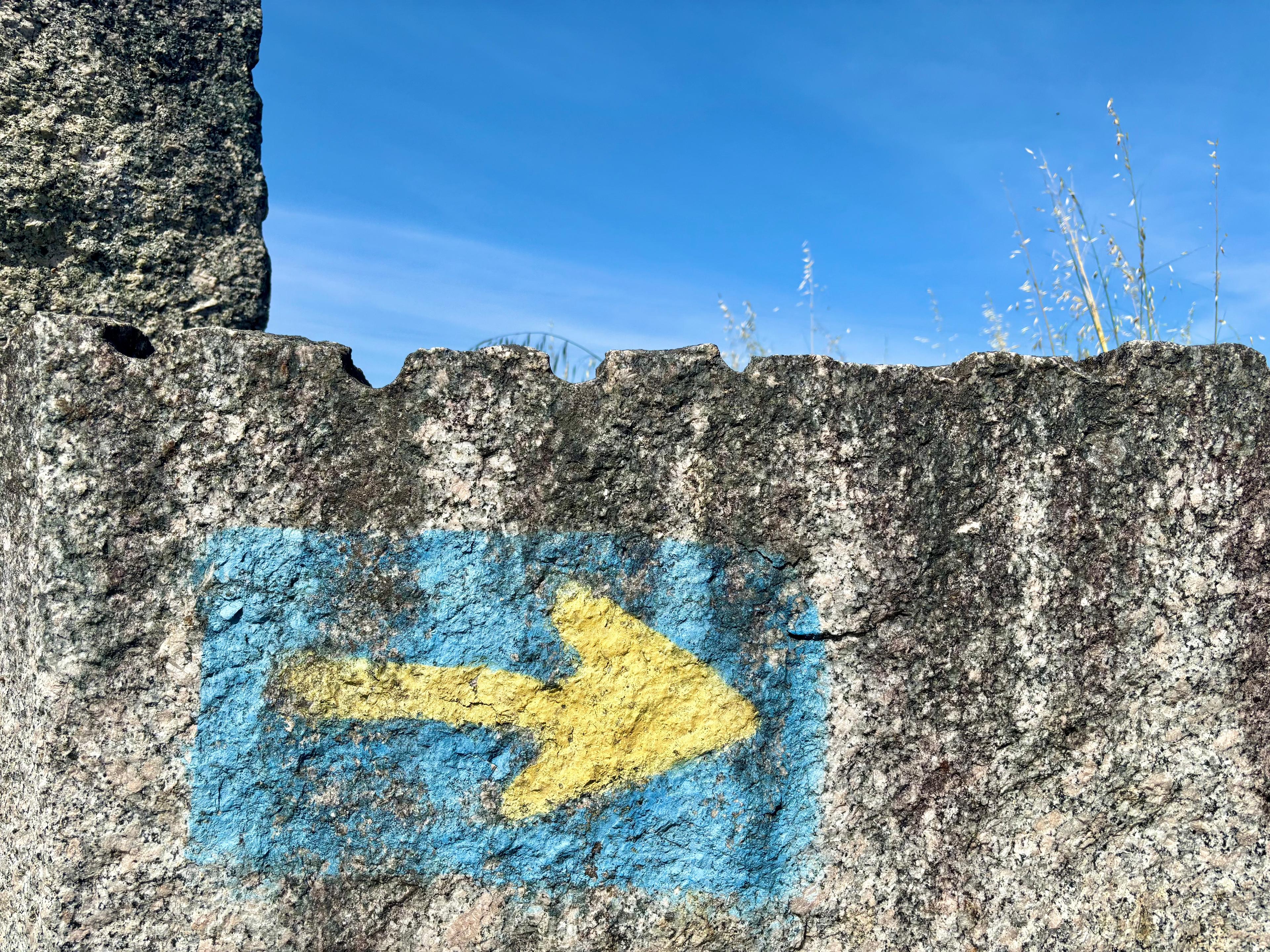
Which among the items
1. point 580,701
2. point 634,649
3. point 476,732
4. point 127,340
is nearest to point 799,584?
point 634,649

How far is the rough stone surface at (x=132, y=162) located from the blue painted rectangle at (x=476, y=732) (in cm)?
70

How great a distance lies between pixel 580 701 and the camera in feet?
5.08

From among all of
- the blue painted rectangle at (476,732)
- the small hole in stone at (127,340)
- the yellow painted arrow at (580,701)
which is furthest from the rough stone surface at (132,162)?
the yellow painted arrow at (580,701)

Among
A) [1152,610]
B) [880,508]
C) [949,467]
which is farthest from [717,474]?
[1152,610]

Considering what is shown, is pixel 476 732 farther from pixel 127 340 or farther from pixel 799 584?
pixel 127 340

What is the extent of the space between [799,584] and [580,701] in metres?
0.41

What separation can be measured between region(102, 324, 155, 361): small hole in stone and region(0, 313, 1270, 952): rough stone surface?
0.01 metres

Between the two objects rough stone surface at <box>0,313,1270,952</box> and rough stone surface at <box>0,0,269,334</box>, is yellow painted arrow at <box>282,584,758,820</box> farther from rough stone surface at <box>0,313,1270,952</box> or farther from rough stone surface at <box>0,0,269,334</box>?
rough stone surface at <box>0,0,269,334</box>

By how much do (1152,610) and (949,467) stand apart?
0.43m

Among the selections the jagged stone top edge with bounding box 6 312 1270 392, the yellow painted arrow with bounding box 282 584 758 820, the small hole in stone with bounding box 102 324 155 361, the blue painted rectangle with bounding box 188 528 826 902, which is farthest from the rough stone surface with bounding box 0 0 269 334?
the yellow painted arrow with bounding box 282 584 758 820

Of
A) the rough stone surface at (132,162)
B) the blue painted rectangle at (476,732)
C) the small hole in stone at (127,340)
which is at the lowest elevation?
the blue painted rectangle at (476,732)

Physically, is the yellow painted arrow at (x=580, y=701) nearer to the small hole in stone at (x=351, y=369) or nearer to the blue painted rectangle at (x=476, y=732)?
the blue painted rectangle at (x=476, y=732)

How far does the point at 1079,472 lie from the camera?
1569mm

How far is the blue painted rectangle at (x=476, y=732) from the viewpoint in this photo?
150 centimetres
